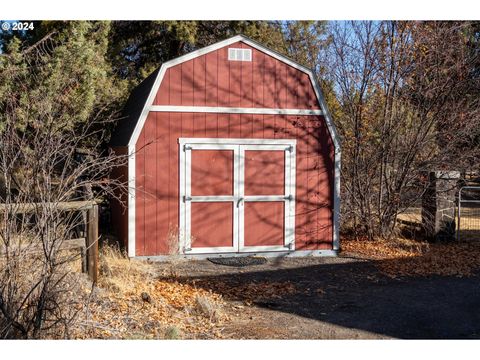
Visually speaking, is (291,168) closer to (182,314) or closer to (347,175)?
(347,175)

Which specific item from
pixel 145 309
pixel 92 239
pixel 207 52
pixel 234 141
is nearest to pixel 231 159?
pixel 234 141

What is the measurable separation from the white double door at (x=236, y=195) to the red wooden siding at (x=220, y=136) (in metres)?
0.12

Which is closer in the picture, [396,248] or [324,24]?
[396,248]

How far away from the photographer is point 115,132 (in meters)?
12.0

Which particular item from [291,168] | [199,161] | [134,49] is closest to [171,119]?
[199,161]

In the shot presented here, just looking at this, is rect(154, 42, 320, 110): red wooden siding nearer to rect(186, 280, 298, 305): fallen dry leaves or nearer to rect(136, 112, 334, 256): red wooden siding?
rect(136, 112, 334, 256): red wooden siding

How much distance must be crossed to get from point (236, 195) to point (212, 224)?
0.73 metres

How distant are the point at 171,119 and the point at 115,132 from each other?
2650 mm

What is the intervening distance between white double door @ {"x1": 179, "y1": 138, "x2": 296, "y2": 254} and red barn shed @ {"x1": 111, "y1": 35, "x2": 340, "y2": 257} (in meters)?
0.02

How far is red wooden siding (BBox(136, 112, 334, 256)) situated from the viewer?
32.0 ft

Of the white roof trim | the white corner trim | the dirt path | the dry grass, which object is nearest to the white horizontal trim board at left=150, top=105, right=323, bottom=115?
the white roof trim

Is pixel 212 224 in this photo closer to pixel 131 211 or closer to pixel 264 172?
pixel 264 172

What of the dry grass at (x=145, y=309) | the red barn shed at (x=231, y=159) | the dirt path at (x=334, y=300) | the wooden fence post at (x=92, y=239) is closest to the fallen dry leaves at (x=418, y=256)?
the dirt path at (x=334, y=300)

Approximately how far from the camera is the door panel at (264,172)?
33.6 ft
